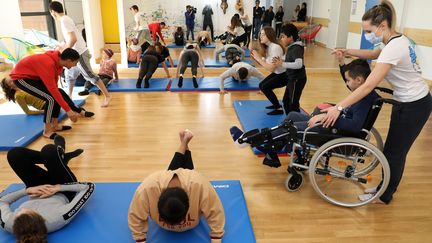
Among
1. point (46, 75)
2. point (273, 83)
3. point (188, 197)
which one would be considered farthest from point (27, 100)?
point (188, 197)

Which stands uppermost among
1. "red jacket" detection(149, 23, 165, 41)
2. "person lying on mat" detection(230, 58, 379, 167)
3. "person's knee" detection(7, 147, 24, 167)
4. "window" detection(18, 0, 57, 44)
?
"window" detection(18, 0, 57, 44)

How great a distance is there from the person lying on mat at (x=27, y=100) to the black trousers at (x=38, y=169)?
1.71 metres

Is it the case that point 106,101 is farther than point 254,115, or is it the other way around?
point 106,101

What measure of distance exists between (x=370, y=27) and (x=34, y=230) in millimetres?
2280

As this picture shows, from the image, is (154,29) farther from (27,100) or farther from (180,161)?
(180,161)

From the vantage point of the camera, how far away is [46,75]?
10.8 ft

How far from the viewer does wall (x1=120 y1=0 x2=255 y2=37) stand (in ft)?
23.3

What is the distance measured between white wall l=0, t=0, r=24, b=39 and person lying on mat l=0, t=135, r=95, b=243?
553 cm

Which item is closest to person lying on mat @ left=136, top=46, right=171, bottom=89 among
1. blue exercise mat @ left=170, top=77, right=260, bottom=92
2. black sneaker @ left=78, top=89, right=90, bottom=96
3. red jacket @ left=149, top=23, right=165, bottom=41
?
blue exercise mat @ left=170, top=77, right=260, bottom=92

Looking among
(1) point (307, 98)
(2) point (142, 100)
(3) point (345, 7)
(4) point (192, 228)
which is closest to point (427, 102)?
(4) point (192, 228)

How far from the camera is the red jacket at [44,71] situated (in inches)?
130

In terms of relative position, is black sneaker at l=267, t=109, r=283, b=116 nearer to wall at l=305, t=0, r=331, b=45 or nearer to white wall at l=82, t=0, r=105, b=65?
white wall at l=82, t=0, r=105, b=65

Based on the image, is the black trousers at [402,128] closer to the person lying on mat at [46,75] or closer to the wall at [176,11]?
the person lying on mat at [46,75]

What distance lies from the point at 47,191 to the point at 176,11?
19.4 feet
